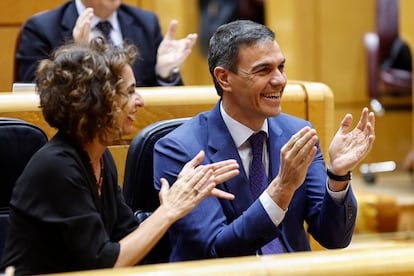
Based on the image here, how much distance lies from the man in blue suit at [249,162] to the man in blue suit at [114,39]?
2.67 ft

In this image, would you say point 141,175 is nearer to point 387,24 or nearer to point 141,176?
point 141,176

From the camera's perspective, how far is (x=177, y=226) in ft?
6.64

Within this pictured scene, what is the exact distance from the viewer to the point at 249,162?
2131 millimetres

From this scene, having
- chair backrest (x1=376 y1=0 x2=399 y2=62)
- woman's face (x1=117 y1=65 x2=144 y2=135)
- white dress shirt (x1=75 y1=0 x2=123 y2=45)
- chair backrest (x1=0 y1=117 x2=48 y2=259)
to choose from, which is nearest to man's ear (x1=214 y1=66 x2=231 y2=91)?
woman's face (x1=117 y1=65 x2=144 y2=135)

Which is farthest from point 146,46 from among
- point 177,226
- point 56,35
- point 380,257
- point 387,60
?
point 387,60

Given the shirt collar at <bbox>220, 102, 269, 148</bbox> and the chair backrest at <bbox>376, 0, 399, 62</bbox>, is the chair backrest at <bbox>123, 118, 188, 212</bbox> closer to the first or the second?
the shirt collar at <bbox>220, 102, 269, 148</bbox>

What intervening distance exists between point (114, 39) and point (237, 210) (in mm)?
1228

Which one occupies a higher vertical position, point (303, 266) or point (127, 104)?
point (127, 104)

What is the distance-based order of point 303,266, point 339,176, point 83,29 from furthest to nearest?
point 83,29, point 339,176, point 303,266

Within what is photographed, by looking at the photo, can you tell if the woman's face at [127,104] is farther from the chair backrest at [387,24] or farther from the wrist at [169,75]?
the chair backrest at [387,24]

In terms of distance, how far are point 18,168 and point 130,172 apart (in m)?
Result: 0.26

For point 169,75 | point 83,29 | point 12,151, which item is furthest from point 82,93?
point 169,75

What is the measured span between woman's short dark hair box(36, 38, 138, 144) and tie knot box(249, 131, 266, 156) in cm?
42

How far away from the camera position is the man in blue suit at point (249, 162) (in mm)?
1945
